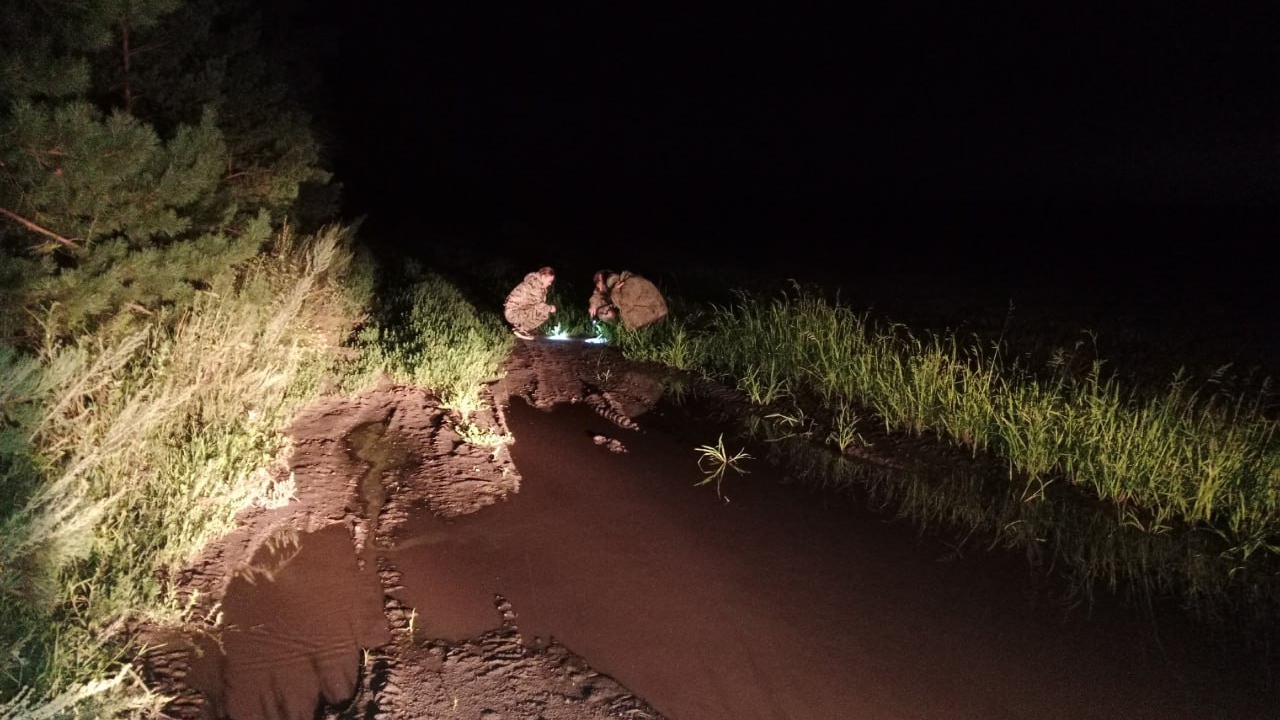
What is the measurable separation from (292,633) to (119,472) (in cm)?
126

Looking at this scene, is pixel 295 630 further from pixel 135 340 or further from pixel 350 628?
pixel 135 340

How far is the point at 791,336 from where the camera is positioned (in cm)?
891

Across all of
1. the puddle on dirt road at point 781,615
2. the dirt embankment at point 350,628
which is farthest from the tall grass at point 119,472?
the puddle on dirt road at point 781,615

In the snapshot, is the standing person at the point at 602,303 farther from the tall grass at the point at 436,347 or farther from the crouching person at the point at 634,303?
the tall grass at the point at 436,347

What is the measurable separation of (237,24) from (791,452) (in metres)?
6.65

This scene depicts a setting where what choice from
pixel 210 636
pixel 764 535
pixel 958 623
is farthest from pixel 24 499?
pixel 958 623

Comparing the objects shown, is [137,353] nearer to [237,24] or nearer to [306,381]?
[306,381]

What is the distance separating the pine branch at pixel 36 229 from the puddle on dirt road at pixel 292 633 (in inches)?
90.9

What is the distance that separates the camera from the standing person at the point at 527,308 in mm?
10086

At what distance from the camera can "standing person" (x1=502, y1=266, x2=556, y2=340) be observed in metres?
10.1

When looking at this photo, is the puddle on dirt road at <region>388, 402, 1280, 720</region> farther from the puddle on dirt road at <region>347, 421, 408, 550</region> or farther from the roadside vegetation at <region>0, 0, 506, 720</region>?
the roadside vegetation at <region>0, 0, 506, 720</region>

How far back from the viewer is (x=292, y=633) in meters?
3.96

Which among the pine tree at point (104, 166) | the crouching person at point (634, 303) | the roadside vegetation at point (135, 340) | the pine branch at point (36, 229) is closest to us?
the roadside vegetation at point (135, 340)

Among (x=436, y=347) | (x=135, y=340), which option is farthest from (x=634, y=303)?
(x=135, y=340)
